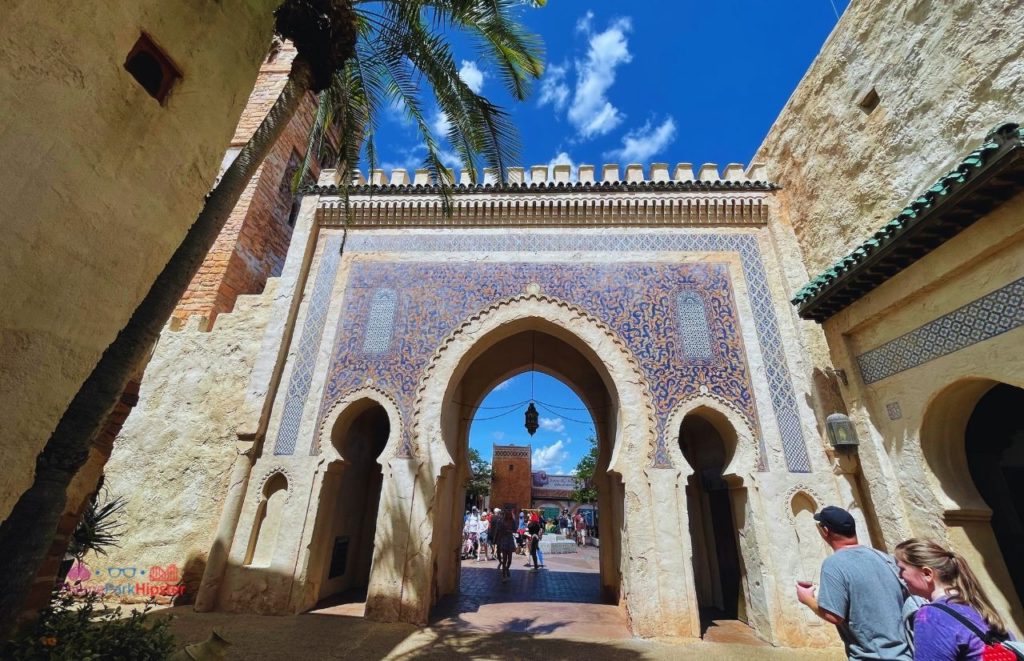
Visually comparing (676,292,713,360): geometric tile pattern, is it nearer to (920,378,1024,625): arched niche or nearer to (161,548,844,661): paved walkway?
(920,378,1024,625): arched niche

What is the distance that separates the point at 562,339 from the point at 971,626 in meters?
5.36

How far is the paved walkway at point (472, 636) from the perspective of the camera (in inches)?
171

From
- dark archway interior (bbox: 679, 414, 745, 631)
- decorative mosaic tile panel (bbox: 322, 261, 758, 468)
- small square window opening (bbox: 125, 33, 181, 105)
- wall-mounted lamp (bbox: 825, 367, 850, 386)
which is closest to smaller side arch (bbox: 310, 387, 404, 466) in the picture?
decorative mosaic tile panel (bbox: 322, 261, 758, 468)

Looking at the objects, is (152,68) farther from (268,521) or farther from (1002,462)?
(1002,462)

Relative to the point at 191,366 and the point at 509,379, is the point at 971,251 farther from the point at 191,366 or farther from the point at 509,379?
the point at 191,366

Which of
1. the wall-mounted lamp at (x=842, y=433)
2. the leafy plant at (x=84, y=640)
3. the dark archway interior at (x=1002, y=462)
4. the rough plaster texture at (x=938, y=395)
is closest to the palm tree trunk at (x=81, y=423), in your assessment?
the leafy plant at (x=84, y=640)

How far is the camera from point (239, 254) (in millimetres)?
8062

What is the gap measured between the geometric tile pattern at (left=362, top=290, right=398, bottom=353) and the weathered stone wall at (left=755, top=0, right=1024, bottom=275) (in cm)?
615

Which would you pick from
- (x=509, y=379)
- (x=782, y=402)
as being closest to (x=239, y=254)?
(x=509, y=379)

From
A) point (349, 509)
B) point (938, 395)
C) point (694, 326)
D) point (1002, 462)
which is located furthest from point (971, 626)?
point (349, 509)

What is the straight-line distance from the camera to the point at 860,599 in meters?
2.05

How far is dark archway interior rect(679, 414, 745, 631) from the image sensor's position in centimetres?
634

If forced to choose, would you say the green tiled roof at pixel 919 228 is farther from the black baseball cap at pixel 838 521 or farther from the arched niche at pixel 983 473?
the black baseball cap at pixel 838 521

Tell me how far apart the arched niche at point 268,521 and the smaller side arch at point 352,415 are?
0.62 meters
